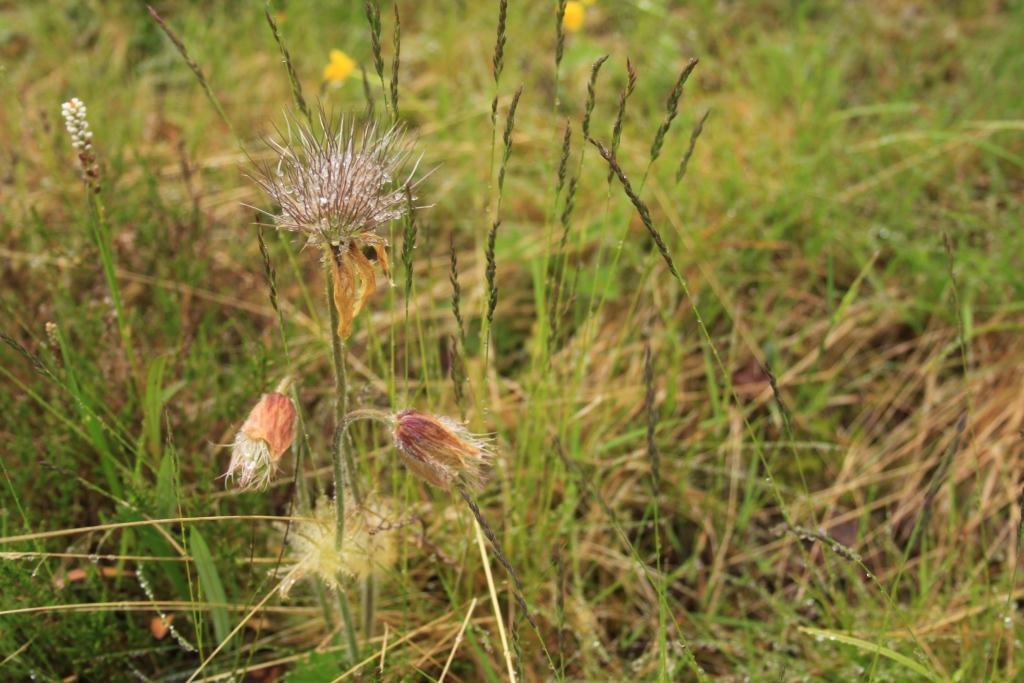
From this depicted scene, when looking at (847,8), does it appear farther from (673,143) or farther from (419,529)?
(419,529)

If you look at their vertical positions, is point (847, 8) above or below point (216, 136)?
above

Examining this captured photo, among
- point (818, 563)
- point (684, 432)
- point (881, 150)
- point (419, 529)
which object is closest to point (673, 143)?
point (881, 150)

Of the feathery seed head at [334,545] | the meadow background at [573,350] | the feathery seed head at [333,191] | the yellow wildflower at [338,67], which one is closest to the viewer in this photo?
the feathery seed head at [333,191]

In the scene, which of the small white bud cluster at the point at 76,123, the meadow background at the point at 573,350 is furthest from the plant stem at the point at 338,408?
the small white bud cluster at the point at 76,123

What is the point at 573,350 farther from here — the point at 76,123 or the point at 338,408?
the point at 76,123

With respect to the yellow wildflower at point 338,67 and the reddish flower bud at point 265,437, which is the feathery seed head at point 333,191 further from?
the yellow wildflower at point 338,67

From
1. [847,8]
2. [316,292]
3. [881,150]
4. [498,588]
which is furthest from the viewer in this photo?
[847,8]
